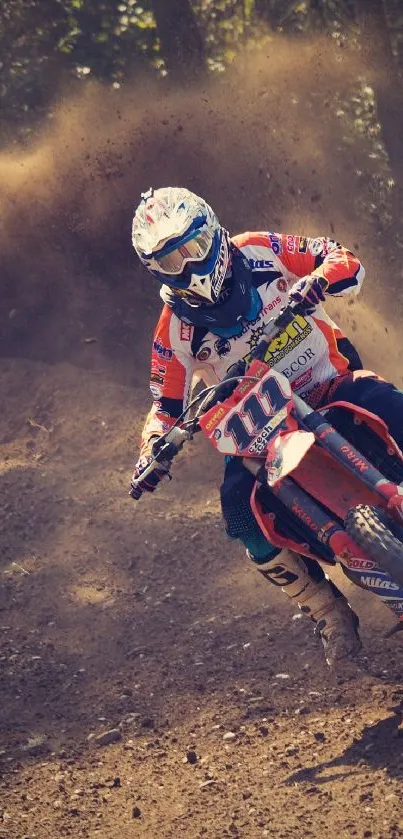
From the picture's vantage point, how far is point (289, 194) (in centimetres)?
1033

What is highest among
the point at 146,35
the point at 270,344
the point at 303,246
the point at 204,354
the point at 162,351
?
the point at 303,246

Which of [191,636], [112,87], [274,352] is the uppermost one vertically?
[274,352]

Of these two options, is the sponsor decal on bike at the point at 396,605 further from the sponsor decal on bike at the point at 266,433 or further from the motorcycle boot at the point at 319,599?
the sponsor decal on bike at the point at 266,433

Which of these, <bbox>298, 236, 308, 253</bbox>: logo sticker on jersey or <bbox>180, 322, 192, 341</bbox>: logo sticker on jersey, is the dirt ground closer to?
<bbox>180, 322, 192, 341</bbox>: logo sticker on jersey

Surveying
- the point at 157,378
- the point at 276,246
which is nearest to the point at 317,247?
the point at 276,246

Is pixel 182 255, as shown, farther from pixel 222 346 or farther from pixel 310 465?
pixel 310 465

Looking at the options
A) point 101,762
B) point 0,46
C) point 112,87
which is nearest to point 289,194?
point 112,87

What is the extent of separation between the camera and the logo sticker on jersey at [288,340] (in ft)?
20.0

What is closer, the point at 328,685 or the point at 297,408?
the point at 297,408

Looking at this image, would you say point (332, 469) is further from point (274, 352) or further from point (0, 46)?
point (0, 46)

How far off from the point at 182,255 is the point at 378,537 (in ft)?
5.84

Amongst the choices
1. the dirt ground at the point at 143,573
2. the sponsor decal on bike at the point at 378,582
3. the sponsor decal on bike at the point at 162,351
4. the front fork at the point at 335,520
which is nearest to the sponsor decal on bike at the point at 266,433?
the front fork at the point at 335,520

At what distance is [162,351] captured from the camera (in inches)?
249

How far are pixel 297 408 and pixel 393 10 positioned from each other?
21.5ft
